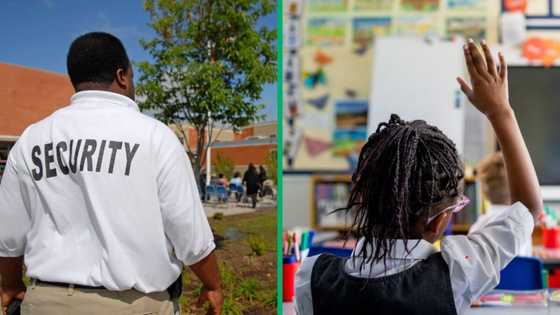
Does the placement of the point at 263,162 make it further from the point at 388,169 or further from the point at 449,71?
the point at 449,71

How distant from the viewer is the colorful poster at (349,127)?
499 cm

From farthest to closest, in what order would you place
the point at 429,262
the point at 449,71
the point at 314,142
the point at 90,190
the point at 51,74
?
1. the point at 314,142
2. the point at 449,71
3. the point at 51,74
4. the point at 90,190
5. the point at 429,262

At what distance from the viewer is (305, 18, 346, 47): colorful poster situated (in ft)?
16.6

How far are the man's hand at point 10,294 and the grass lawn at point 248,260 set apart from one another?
1.34ft

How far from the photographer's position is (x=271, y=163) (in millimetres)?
1554

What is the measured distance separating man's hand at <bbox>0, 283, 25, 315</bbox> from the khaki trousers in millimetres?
59

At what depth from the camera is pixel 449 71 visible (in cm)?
469

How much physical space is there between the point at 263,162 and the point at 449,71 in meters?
3.38

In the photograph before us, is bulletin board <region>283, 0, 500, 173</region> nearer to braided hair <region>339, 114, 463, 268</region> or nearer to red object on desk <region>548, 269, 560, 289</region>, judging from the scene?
red object on desk <region>548, 269, 560, 289</region>

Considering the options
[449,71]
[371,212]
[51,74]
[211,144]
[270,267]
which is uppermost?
[449,71]

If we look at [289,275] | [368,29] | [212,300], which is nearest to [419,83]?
[368,29]

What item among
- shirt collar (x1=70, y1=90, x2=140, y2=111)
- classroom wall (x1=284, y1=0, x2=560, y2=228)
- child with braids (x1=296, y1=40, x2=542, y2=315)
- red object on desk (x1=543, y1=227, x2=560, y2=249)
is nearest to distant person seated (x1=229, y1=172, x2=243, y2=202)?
shirt collar (x1=70, y1=90, x2=140, y2=111)

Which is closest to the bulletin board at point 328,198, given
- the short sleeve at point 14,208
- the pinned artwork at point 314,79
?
the pinned artwork at point 314,79

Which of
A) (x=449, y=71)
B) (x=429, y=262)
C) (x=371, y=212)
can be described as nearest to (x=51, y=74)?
(x=371, y=212)
